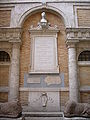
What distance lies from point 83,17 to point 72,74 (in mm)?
3462

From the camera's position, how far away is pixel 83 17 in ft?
32.2

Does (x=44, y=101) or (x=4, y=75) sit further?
(x=4, y=75)

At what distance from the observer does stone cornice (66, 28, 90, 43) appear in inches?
364

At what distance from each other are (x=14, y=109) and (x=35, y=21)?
5.80 metres

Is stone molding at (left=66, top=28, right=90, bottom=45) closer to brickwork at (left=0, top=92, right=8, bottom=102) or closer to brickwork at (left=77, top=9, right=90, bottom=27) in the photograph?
brickwork at (left=77, top=9, right=90, bottom=27)

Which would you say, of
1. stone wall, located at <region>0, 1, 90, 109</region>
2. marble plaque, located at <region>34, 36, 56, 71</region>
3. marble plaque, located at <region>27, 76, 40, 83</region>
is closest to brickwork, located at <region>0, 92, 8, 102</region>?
stone wall, located at <region>0, 1, 90, 109</region>

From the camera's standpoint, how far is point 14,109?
5977 millimetres

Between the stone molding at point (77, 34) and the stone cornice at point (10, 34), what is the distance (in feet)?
8.90

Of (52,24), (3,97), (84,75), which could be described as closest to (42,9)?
(52,24)

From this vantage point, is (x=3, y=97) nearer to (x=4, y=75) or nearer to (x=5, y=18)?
(x=4, y=75)

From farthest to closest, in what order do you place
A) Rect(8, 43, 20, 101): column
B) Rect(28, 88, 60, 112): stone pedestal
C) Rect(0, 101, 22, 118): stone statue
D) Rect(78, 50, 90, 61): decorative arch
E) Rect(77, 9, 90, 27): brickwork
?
Rect(77, 9, 90, 27): brickwork → Rect(78, 50, 90, 61): decorative arch → Rect(8, 43, 20, 101): column → Rect(28, 88, 60, 112): stone pedestal → Rect(0, 101, 22, 118): stone statue

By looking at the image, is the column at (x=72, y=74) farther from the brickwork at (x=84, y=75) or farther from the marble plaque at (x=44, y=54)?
the marble plaque at (x=44, y=54)

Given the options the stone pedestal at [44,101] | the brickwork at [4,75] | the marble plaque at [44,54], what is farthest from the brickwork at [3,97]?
the marble plaque at [44,54]

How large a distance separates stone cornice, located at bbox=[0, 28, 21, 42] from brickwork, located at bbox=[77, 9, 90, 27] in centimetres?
354
